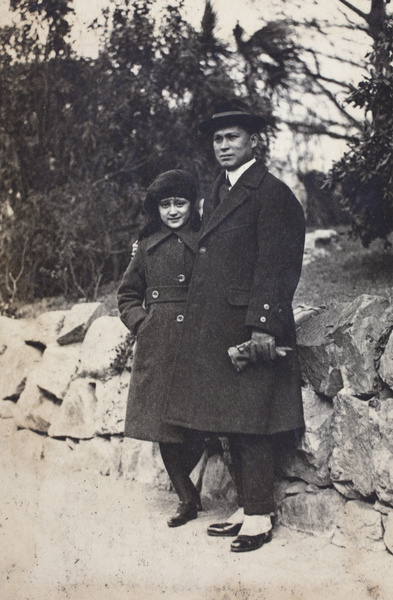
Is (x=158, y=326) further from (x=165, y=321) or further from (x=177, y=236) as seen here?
(x=177, y=236)

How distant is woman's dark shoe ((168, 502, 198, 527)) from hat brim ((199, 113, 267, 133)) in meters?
Answer: 1.98

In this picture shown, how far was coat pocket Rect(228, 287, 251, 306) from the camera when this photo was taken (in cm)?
283

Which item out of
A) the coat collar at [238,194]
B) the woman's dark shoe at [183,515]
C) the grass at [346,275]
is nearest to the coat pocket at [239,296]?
the coat collar at [238,194]

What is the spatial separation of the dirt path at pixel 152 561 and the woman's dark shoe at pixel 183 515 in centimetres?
4

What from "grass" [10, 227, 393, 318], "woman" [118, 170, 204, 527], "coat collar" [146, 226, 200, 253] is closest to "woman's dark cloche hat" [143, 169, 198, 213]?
"woman" [118, 170, 204, 527]

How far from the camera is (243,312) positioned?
285 cm

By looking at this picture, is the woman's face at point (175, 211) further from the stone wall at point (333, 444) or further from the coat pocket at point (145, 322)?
the stone wall at point (333, 444)

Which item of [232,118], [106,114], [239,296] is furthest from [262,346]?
[106,114]

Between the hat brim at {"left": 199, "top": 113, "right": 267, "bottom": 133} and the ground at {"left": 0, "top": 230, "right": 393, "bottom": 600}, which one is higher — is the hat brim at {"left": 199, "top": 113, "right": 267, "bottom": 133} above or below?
above

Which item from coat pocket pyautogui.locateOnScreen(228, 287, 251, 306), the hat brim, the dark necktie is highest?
the hat brim

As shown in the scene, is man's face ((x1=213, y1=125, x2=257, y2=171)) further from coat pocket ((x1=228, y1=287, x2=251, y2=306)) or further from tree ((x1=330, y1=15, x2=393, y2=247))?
tree ((x1=330, y1=15, x2=393, y2=247))

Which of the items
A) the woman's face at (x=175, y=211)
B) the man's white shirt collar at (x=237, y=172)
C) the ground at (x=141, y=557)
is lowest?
the ground at (x=141, y=557)

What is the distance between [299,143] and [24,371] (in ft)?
11.6

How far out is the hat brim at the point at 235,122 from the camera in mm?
2955
